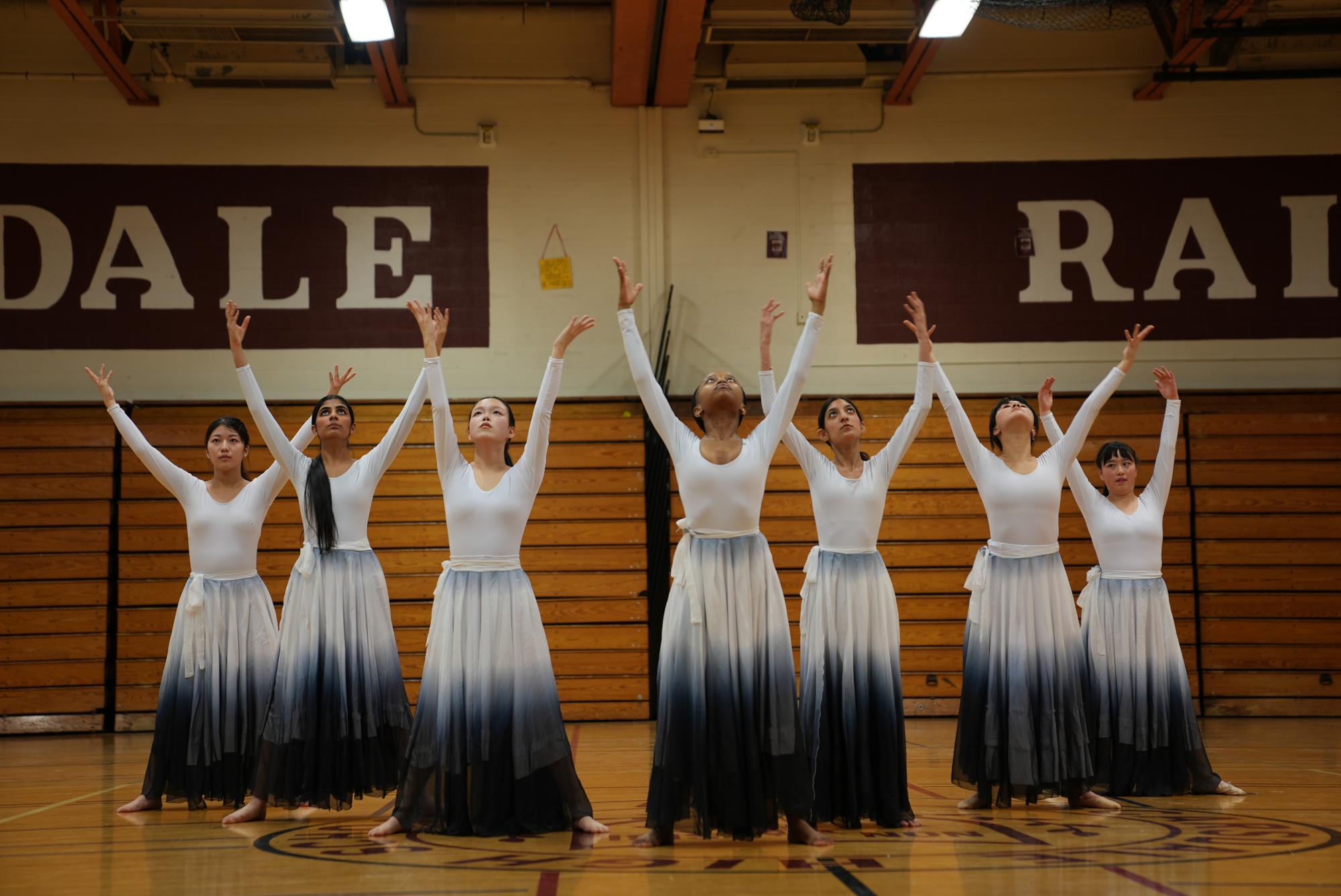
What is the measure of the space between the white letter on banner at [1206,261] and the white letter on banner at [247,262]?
7.45m

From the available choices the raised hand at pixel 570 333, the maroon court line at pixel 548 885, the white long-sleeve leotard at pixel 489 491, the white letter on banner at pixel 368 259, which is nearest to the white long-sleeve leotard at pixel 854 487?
the raised hand at pixel 570 333

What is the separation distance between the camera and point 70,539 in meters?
9.72

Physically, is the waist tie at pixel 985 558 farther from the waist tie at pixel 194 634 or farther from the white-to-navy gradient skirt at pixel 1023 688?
the waist tie at pixel 194 634

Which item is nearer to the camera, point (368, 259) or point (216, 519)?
point (216, 519)

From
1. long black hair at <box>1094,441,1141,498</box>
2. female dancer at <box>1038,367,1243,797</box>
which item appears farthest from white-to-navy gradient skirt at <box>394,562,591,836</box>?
long black hair at <box>1094,441,1141,498</box>

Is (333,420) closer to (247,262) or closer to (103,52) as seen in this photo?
(247,262)

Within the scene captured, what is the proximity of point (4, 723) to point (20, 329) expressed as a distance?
3.24 metres

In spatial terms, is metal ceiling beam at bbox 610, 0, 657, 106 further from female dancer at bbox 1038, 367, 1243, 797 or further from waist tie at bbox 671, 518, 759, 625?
waist tie at bbox 671, 518, 759, 625

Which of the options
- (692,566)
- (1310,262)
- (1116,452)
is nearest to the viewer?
(692,566)

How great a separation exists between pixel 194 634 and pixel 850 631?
2.98 metres

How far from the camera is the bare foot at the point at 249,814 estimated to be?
495 centimetres

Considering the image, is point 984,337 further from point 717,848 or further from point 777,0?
point 717,848

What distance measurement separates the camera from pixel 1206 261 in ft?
34.2

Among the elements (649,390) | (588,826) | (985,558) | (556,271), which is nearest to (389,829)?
(588,826)
